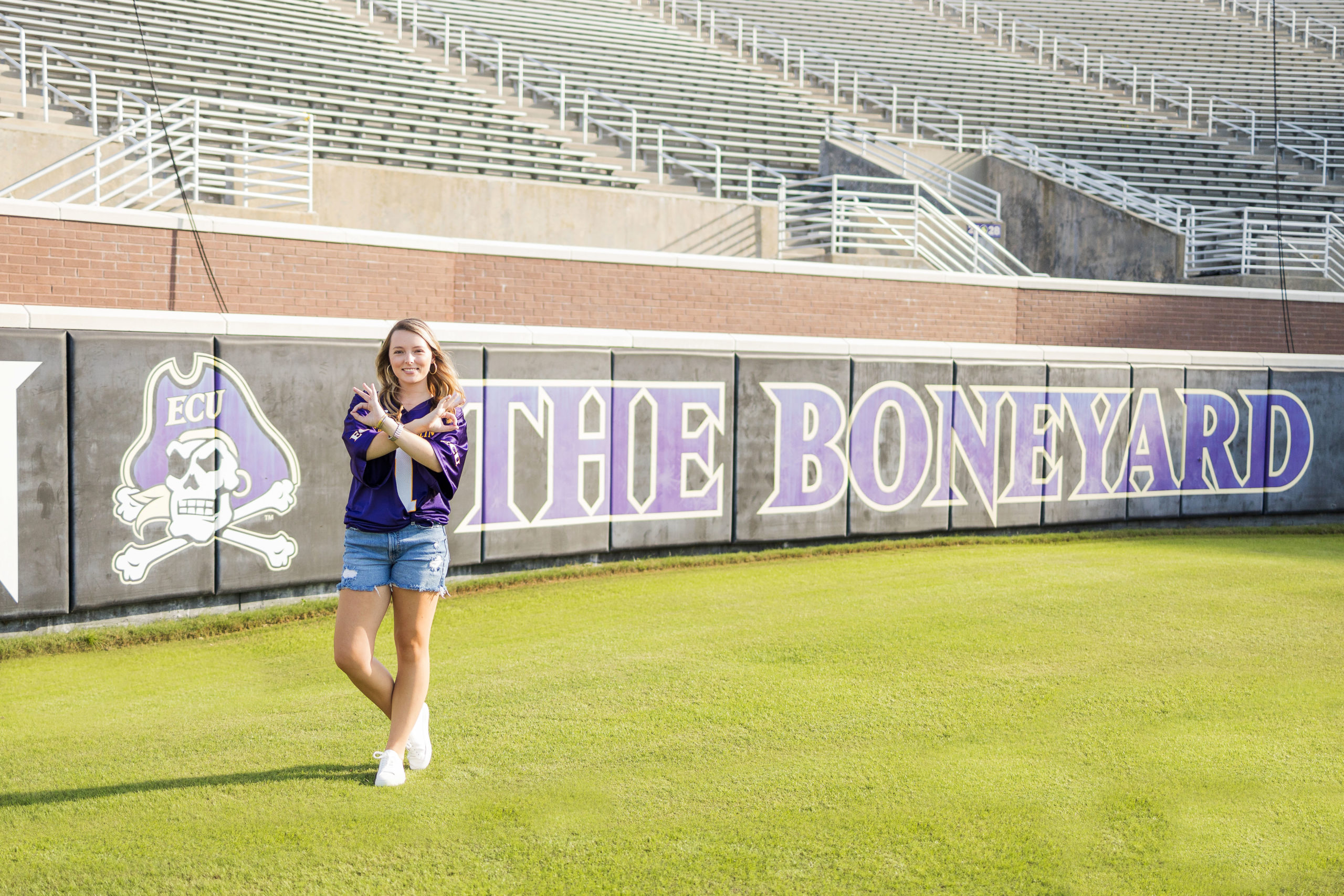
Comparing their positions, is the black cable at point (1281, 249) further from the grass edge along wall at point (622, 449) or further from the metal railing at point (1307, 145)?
the grass edge along wall at point (622, 449)

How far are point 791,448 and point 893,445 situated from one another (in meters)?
1.22

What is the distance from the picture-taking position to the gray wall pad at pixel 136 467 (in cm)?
766

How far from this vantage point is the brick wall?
33.4 feet

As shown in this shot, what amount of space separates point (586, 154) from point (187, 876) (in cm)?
1603

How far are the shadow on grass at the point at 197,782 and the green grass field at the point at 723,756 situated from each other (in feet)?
0.06

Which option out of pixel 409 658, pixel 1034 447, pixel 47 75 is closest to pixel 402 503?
pixel 409 658

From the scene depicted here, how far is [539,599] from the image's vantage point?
361 inches

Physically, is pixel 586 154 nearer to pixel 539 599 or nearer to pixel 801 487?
pixel 801 487

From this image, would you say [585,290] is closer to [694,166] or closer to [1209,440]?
[694,166]

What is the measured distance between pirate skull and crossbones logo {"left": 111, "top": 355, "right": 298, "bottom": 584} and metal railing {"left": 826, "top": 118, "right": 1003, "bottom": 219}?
15086mm

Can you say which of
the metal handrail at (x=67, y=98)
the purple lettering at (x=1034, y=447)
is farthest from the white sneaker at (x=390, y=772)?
the metal handrail at (x=67, y=98)

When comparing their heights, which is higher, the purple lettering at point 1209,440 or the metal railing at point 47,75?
the metal railing at point 47,75

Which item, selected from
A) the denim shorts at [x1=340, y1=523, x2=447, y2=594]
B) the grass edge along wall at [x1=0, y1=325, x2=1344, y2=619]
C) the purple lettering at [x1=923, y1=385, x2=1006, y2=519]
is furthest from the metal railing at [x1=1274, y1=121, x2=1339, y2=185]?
the denim shorts at [x1=340, y1=523, x2=447, y2=594]

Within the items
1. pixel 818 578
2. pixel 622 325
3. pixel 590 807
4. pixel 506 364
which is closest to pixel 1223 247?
pixel 622 325
